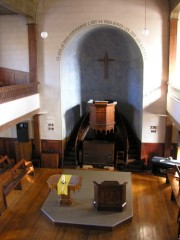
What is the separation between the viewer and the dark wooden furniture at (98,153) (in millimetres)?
10266

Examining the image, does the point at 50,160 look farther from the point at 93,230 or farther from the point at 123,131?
the point at 93,230

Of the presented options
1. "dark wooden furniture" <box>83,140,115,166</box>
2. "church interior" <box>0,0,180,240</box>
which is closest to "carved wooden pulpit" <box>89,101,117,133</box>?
"church interior" <box>0,0,180,240</box>

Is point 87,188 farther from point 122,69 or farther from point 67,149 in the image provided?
point 122,69

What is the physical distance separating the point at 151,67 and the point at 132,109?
8.11 ft

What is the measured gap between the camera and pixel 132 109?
11.4 metres

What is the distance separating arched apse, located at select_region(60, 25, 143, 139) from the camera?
1028cm

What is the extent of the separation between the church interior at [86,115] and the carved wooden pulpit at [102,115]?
35 millimetres

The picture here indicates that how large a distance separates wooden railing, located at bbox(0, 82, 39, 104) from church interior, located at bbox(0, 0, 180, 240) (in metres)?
0.03

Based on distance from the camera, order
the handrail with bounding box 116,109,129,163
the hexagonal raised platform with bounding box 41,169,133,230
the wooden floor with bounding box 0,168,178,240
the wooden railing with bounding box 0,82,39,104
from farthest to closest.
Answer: the handrail with bounding box 116,109,129,163
the wooden railing with bounding box 0,82,39,104
the hexagonal raised platform with bounding box 41,169,133,230
the wooden floor with bounding box 0,168,178,240

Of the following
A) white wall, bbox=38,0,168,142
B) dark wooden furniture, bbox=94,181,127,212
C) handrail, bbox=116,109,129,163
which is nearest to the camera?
dark wooden furniture, bbox=94,181,127,212

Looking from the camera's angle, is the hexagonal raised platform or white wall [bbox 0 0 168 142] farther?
white wall [bbox 0 0 168 142]

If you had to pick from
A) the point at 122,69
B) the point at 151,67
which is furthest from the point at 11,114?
the point at 122,69

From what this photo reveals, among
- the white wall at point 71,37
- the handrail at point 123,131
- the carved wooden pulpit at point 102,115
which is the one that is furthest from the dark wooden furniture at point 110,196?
the white wall at point 71,37

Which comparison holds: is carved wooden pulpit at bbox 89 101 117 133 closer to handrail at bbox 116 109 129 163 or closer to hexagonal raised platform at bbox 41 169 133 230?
handrail at bbox 116 109 129 163
